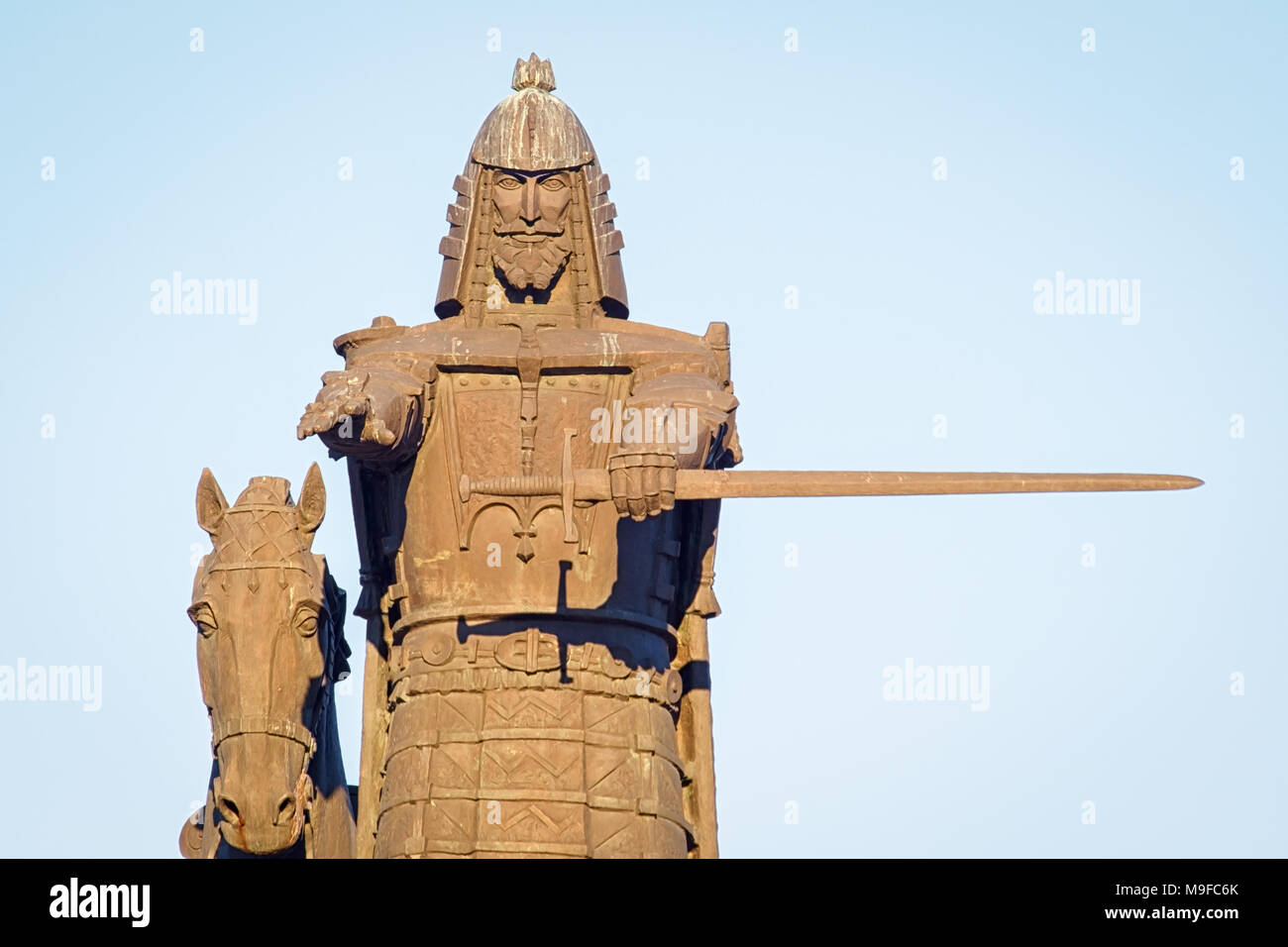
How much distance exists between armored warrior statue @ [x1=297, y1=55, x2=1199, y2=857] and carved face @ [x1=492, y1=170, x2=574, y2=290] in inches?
0.8

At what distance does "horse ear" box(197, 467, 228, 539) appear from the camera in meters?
22.2

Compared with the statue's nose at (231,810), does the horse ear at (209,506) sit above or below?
above

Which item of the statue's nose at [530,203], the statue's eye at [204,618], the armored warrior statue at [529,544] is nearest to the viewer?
the statue's eye at [204,618]

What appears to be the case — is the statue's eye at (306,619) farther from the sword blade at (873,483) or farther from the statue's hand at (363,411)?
the sword blade at (873,483)

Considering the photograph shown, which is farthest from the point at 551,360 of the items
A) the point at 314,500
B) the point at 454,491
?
the point at 314,500

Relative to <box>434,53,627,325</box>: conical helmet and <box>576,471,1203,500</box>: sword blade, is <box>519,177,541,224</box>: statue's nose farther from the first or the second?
<box>576,471,1203,500</box>: sword blade

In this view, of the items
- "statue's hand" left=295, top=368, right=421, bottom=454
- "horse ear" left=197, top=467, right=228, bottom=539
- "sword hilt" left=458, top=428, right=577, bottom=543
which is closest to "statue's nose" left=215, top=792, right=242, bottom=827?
"horse ear" left=197, top=467, right=228, bottom=539

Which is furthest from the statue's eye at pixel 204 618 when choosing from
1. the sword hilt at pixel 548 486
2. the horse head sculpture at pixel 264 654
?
the sword hilt at pixel 548 486

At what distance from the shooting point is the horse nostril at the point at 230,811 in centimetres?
2156

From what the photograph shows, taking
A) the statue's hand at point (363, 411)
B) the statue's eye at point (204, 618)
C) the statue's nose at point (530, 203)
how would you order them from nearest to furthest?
the statue's eye at point (204, 618)
the statue's hand at point (363, 411)
the statue's nose at point (530, 203)

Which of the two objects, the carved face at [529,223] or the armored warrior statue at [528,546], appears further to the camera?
the carved face at [529,223]

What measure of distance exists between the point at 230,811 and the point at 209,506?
7.76 feet

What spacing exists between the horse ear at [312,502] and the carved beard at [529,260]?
149 inches

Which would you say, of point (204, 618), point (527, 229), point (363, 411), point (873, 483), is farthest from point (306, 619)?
point (527, 229)
